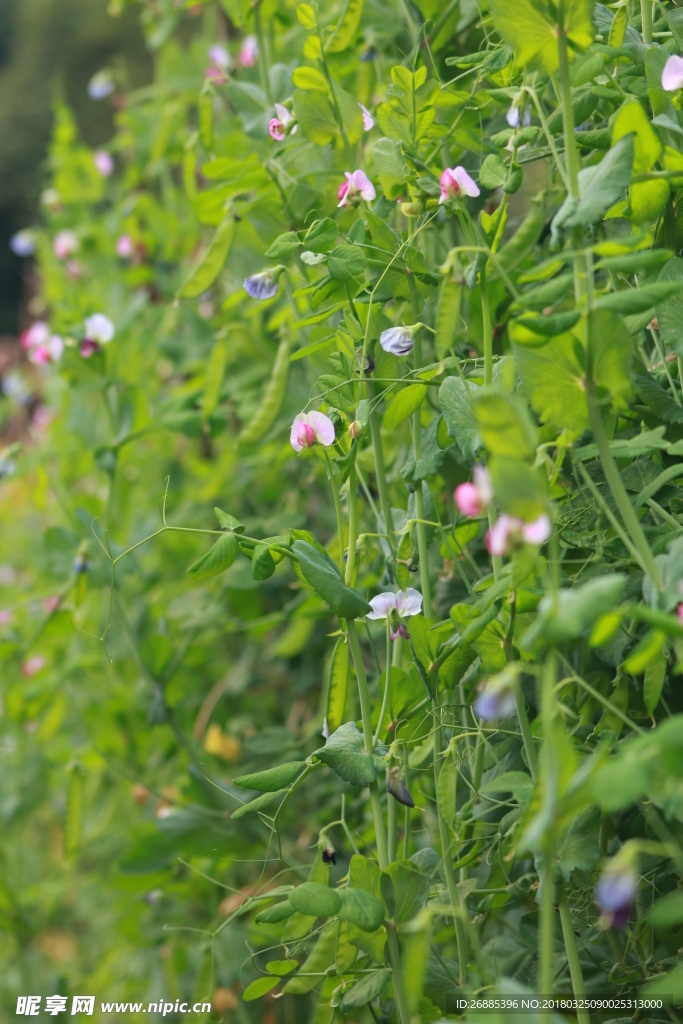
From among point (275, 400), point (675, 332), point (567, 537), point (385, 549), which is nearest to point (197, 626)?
point (275, 400)

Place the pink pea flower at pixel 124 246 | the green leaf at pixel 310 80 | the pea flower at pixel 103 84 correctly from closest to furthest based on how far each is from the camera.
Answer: the green leaf at pixel 310 80 → the pink pea flower at pixel 124 246 → the pea flower at pixel 103 84

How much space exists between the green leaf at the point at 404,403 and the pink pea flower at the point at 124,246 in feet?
3.33

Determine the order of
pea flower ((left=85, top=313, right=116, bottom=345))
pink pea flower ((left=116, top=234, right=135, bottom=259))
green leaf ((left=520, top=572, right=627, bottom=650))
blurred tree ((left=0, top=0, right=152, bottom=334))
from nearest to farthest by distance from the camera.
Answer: green leaf ((left=520, top=572, right=627, bottom=650)), pea flower ((left=85, top=313, right=116, bottom=345)), pink pea flower ((left=116, top=234, right=135, bottom=259)), blurred tree ((left=0, top=0, right=152, bottom=334))

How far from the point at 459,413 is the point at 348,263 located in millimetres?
137

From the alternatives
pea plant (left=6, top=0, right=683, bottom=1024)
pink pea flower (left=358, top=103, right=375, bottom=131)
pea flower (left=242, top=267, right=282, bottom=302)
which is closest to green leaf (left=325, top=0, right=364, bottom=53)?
pea plant (left=6, top=0, right=683, bottom=1024)

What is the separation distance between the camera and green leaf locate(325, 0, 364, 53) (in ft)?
2.45

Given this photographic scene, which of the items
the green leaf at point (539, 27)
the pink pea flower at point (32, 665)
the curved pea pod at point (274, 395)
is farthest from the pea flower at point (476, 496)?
the pink pea flower at point (32, 665)

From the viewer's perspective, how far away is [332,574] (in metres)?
0.55

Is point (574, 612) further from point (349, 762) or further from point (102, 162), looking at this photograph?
point (102, 162)

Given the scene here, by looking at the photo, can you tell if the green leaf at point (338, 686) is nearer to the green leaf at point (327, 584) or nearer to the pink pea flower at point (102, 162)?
the green leaf at point (327, 584)

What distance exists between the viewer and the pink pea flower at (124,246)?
144cm

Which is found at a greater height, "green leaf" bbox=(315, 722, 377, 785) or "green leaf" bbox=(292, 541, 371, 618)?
"green leaf" bbox=(292, 541, 371, 618)

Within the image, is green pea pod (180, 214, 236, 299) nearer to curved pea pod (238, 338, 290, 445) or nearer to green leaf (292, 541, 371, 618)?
curved pea pod (238, 338, 290, 445)

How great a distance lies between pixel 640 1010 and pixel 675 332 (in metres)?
0.45
